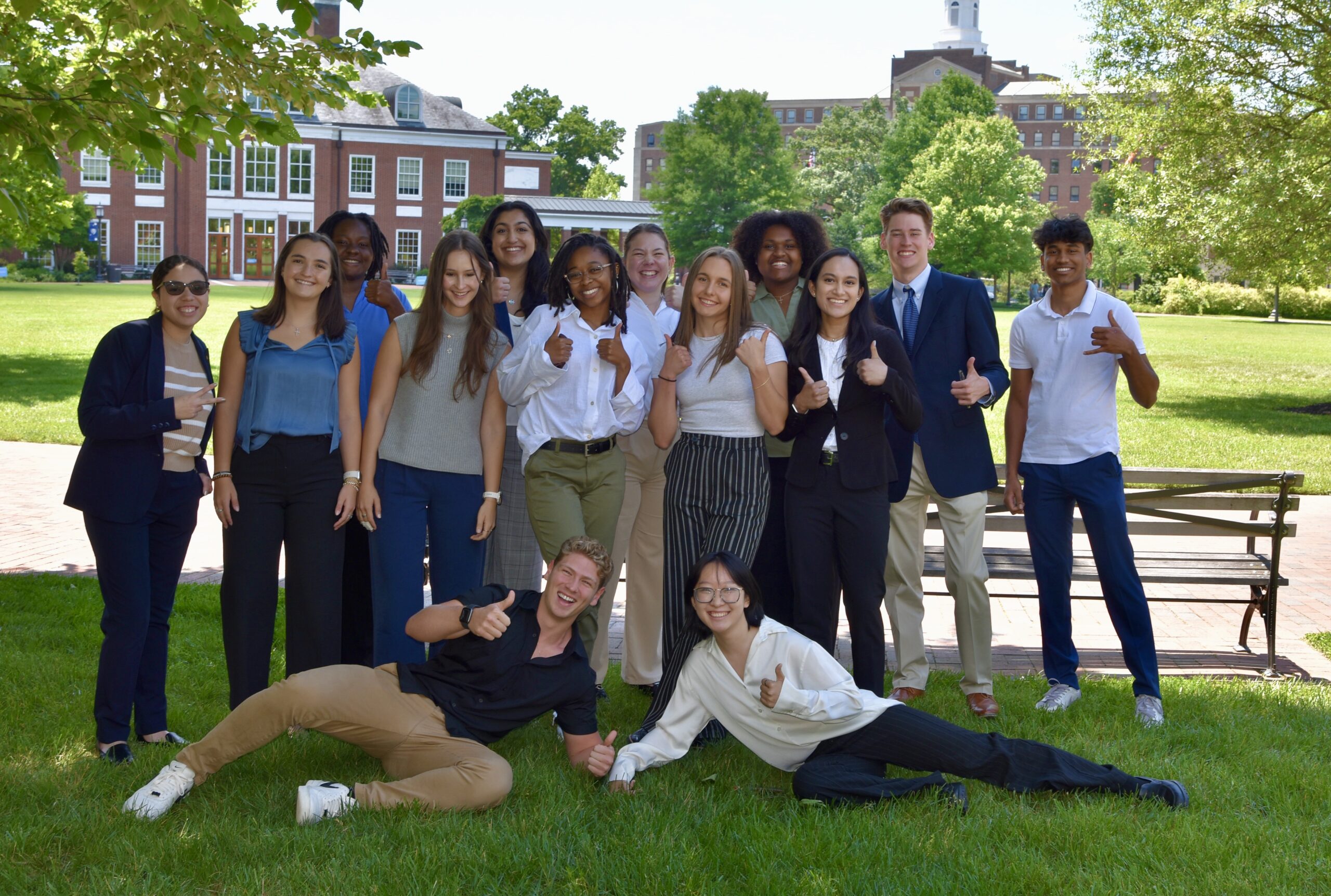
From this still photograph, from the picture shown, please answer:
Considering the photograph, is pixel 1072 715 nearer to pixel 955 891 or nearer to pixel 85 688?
pixel 955 891

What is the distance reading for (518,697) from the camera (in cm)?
439

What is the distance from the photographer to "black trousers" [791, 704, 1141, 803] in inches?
169

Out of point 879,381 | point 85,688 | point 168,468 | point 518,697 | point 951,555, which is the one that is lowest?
point 85,688

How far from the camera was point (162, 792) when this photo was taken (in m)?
4.02

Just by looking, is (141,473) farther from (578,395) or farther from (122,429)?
(578,395)

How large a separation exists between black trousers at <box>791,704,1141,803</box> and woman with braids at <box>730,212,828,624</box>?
43.0 inches

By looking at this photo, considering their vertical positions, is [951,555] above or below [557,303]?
below

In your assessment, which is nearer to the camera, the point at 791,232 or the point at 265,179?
the point at 791,232

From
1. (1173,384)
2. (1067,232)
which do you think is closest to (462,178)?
(1173,384)

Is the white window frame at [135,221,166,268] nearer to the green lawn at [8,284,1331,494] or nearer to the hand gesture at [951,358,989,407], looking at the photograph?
the green lawn at [8,284,1331,494]

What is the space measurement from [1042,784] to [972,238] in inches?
2024

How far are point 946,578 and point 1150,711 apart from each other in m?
1.06

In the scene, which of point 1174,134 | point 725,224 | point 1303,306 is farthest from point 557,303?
point 1303,306

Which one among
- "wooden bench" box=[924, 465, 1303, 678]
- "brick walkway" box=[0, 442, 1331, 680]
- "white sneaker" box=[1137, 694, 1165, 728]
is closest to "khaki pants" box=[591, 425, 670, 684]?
"brick walkway" box=[0, 442, 1331, 680]
